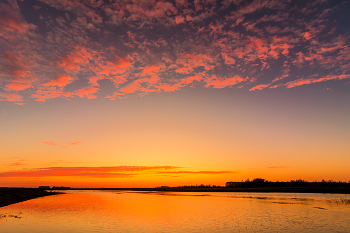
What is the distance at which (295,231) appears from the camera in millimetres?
24375

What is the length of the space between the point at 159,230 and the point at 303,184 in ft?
701

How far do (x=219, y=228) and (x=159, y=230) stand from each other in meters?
6.92

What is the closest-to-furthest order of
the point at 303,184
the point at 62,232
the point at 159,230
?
the point at 62,232 → the point at 159,230 → the point at 303,184

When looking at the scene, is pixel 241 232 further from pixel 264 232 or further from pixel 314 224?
pixel 314 224

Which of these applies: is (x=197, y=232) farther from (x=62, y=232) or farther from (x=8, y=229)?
(x=8, y=229)

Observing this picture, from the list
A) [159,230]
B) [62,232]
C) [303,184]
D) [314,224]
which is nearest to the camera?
[62,232]

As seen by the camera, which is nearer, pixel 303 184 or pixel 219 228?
pixel 219 228

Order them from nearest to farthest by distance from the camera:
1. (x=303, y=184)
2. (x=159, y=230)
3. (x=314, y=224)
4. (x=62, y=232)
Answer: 1. (x=62, y=232)
2. (x=159, y=230)
3. (x=314, y=224)
4. (x=303, y=184)

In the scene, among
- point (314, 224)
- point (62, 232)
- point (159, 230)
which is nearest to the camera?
point (62, 232)

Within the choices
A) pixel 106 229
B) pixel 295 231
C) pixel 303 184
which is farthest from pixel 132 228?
pixel 303 184

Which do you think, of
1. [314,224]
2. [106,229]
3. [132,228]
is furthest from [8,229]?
[314,224]

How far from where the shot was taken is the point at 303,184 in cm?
19975

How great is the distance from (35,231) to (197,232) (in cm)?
1696

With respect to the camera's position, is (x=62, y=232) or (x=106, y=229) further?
(x=106, y=229)
